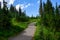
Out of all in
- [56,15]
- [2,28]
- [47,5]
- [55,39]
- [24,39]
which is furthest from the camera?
[47,5]

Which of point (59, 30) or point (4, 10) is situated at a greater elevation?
point (4, 10)

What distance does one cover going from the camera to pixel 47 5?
33.9m

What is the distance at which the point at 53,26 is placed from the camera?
2273 cm

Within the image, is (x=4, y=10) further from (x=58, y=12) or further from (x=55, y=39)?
(x=55, y=39)

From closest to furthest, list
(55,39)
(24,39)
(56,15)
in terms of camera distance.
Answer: (55,39) < (24,39) < (56,15)

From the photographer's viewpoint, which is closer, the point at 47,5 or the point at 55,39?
the point at 55,39

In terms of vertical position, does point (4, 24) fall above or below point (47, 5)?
below

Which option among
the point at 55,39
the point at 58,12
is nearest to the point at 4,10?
the point at 58,12

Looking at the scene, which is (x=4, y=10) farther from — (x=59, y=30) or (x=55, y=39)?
(x=55, y=39)

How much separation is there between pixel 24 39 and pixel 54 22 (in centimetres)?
490

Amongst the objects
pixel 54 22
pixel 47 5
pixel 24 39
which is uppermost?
pixel 47 5

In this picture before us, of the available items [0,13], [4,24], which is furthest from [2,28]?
Answer: [0,13]

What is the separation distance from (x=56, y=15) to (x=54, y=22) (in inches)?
78.1

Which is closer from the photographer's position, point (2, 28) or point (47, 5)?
point (2, 28)
